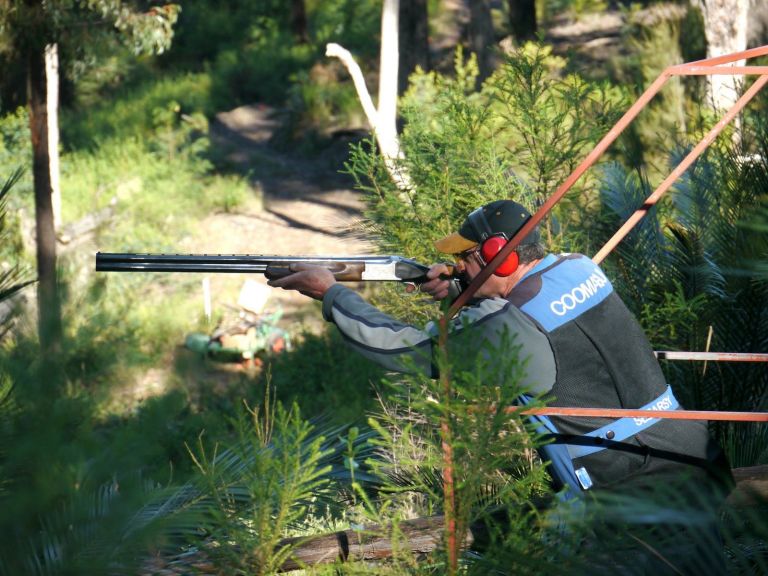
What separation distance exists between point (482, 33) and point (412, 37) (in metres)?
1.26

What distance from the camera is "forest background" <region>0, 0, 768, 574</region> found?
1.43m

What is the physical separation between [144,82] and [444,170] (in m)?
20.2

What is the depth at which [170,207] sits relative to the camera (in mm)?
17609

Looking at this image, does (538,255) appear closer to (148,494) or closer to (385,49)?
(148,494)

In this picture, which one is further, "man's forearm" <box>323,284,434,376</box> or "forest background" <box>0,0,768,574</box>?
"man's forearm" <box>323,284,434,376</box>

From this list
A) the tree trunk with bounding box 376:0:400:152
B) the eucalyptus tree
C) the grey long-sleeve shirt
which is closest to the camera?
the grey long-sleeve shirt

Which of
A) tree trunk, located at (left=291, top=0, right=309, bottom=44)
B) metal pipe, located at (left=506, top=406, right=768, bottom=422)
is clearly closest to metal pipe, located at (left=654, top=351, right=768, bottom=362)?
metal pipe, located at (left=506, top=406, right=768, bottom=422)

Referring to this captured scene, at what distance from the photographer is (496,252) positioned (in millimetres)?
3371

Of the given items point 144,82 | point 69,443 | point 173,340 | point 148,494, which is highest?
point 69,443

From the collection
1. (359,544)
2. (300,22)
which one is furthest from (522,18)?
(359,544)

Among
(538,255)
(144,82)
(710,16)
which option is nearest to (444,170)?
(538,255)

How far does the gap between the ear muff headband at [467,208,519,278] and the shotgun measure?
1.36ft

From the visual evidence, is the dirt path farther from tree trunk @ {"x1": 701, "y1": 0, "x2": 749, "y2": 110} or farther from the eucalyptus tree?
tree trunk @ {"x1": 701, "y1": 0, "x2": 749, "y2": 110}

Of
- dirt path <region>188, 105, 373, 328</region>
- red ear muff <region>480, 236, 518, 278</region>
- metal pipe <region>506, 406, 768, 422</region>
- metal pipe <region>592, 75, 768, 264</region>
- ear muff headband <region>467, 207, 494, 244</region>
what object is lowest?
dirt path <region>188, 105, 373, 328</region>
